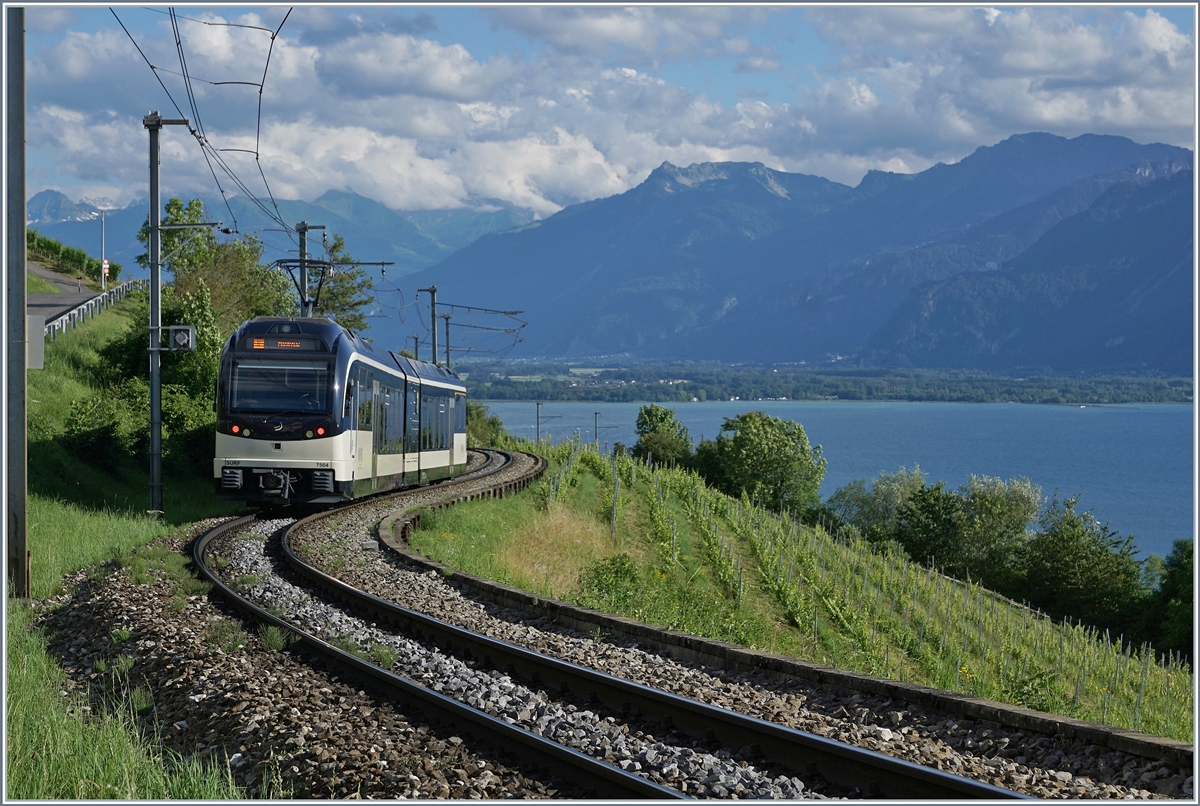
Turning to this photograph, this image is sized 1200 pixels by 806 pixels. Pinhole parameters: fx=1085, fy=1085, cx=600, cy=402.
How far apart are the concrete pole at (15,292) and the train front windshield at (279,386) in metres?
6.82

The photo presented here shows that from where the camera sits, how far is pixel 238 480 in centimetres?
1855

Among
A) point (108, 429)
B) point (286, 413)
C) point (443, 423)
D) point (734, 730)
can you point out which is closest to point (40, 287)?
point (108, 429)

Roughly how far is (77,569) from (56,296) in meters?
43.3

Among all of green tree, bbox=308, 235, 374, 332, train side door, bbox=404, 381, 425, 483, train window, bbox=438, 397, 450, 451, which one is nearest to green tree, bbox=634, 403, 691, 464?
green tree, bbox=308, 235, 374, 332

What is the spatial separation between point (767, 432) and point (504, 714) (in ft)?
250

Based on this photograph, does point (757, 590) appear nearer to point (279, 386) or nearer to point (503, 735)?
point (279, 386)

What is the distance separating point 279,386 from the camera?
18.6 m

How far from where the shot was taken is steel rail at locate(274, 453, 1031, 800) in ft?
19.7

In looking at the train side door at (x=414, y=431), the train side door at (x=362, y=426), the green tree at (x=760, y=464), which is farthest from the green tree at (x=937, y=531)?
the train side door at (x=362, y=426)

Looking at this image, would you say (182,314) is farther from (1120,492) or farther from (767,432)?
(1120,492)

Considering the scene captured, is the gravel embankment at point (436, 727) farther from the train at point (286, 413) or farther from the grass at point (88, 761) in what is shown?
the train at point (286, 413)

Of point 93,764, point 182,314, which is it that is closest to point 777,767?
point 93,764

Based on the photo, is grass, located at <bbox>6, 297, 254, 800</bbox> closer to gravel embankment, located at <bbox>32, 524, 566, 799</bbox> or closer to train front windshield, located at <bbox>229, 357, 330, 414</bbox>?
gravel embankment, located at <bbox>32, 524, 566, 799</bbox>

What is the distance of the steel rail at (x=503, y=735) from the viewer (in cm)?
606
